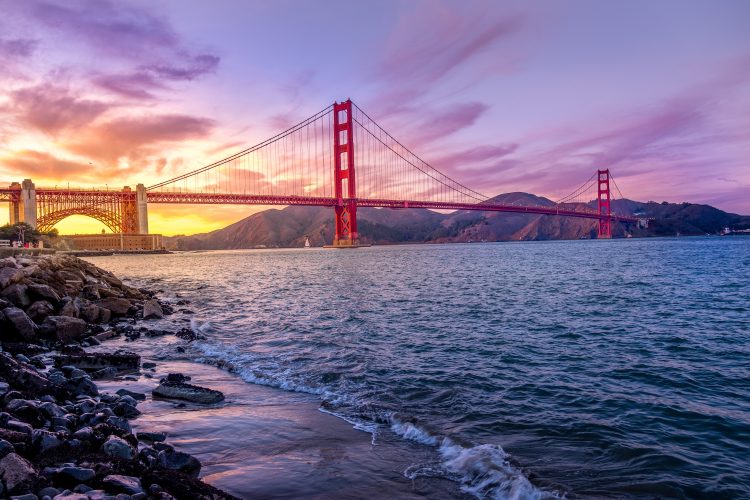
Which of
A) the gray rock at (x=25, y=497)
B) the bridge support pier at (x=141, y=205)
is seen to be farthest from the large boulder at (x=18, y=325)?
the bridge support pier at (x=141, y=205)

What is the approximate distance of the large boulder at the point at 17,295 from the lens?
11055mm

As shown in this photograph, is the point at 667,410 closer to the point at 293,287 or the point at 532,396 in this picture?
the point at 532,396

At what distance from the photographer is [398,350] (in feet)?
31.7

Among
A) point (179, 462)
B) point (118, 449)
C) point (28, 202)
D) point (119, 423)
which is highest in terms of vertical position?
point (28, 202)

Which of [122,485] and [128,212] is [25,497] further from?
[128,212]

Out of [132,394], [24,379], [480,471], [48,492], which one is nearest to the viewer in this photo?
[48,492]

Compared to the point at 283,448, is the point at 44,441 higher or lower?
higher

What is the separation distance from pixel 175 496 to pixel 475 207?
7294 centimetres

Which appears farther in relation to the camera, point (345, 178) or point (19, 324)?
point (345, 178)

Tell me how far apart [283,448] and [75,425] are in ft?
6.14

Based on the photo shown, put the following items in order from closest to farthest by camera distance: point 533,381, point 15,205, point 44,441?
point 44,441 < point 533,381 < point 15,205

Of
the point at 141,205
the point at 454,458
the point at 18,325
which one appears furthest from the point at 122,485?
the point at 141,205

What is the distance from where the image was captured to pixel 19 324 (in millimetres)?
9094

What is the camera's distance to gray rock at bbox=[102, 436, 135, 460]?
3785mm
